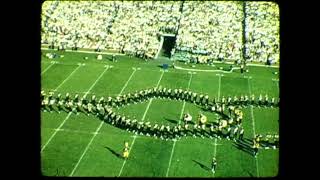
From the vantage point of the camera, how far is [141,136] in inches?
710

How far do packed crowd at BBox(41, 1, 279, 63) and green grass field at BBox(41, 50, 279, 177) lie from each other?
3.63 m

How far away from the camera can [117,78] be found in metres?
24.5

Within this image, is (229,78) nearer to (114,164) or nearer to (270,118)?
(270,118)

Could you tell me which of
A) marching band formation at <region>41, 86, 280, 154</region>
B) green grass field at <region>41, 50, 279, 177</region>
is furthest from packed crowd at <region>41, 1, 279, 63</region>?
marching band formation at <region>41, 86, 280, 154</region>

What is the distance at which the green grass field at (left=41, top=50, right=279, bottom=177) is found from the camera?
15820 millimetres

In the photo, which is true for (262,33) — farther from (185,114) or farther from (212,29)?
(185,114)

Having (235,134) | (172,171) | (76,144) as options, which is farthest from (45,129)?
(235,134)

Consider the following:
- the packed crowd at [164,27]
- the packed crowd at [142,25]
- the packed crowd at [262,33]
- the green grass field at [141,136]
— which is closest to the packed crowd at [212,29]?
the packed crowd at [164,27]

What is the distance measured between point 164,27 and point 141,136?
51.0 ft

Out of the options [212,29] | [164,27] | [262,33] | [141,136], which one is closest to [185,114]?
[141,136]

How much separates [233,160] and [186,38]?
1543 cm

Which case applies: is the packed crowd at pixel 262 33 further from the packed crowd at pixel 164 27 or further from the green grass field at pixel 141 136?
the green grass field at pixel 141 136
